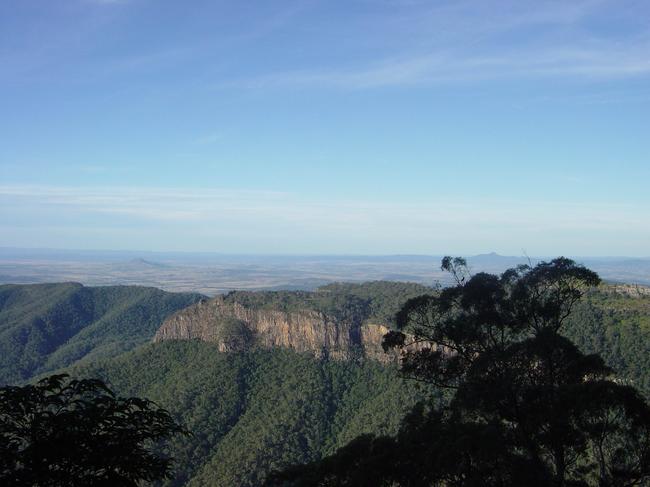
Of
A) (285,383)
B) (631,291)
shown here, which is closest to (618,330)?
(631,291)

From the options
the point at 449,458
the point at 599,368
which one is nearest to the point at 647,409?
the point at 599,368

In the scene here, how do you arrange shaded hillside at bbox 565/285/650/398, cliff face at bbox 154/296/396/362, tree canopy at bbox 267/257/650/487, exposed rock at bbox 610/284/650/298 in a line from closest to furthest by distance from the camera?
tree canopy at bbox 267/257/650/487 → shaded hillside at bbox 565/285/650/398 → exposed rock at bbox 610/284/650/298 → cliff face at bbox 154/296/396/362

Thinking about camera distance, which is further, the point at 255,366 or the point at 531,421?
the point at 255,366

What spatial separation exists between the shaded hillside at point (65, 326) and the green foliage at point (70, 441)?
138 m

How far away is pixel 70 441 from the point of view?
12.8 metres

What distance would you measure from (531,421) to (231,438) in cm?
6485

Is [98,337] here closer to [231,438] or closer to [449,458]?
[231,438]

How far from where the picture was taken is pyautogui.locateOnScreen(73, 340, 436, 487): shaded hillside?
70.8m

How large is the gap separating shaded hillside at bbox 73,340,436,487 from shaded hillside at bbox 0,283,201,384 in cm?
4634

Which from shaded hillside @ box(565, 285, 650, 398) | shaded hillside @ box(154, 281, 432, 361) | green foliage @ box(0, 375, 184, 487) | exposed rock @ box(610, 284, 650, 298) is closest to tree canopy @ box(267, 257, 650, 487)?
green foliage @ box(0, 375, 184, 487)

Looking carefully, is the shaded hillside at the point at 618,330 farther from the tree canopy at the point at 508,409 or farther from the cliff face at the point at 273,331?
the tree canopy at the point at 508,409

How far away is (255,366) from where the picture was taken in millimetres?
102062

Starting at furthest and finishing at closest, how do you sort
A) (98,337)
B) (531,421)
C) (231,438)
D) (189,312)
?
1. (98,337)
2. (189,312)
3. (231,438)
4. (531,421)

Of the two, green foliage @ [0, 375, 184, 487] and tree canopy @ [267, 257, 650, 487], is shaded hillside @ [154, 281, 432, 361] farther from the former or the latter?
green foliage @ [0, 375, 184, 487]
